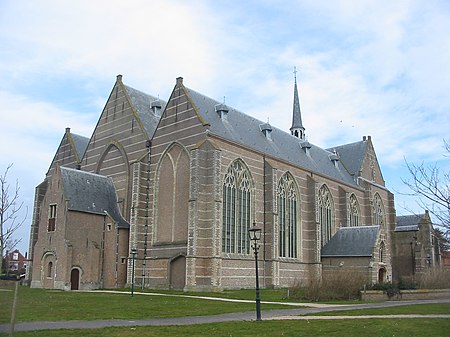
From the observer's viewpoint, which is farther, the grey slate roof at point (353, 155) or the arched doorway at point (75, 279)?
the grey slate roof at point (353, 155)

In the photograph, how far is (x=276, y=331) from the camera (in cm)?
1488

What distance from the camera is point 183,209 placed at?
4056 centimetres

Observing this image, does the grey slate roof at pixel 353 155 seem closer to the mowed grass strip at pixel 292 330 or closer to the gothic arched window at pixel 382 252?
the gothic arched window at pixel 382 252

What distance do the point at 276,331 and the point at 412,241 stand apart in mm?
50736

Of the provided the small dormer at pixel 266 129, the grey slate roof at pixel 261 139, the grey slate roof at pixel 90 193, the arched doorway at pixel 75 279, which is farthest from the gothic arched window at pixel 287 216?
the arched doorway at pixel 75 279

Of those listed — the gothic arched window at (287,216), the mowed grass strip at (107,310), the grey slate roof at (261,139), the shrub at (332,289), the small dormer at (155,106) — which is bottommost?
the mowed grass strip at (107,310)

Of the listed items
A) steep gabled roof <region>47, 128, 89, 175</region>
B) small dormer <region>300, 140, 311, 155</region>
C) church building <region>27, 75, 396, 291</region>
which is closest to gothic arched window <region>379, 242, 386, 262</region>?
church building <region>27, 75, 396, 291</region>

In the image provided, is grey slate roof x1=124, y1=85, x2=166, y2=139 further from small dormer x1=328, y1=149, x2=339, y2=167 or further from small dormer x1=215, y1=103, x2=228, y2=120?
small dormer x1=328, y1=149, x2=339, y2=167

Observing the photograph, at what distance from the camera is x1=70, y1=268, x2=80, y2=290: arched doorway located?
3972 centimetres

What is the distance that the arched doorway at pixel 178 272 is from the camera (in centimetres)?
3897

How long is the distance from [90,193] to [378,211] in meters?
38.9

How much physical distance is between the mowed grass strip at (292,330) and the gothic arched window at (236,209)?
75.5 ft

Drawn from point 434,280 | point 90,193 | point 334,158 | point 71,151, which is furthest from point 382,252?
point 71,151

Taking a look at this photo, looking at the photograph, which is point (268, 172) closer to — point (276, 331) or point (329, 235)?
point (329, 235)
